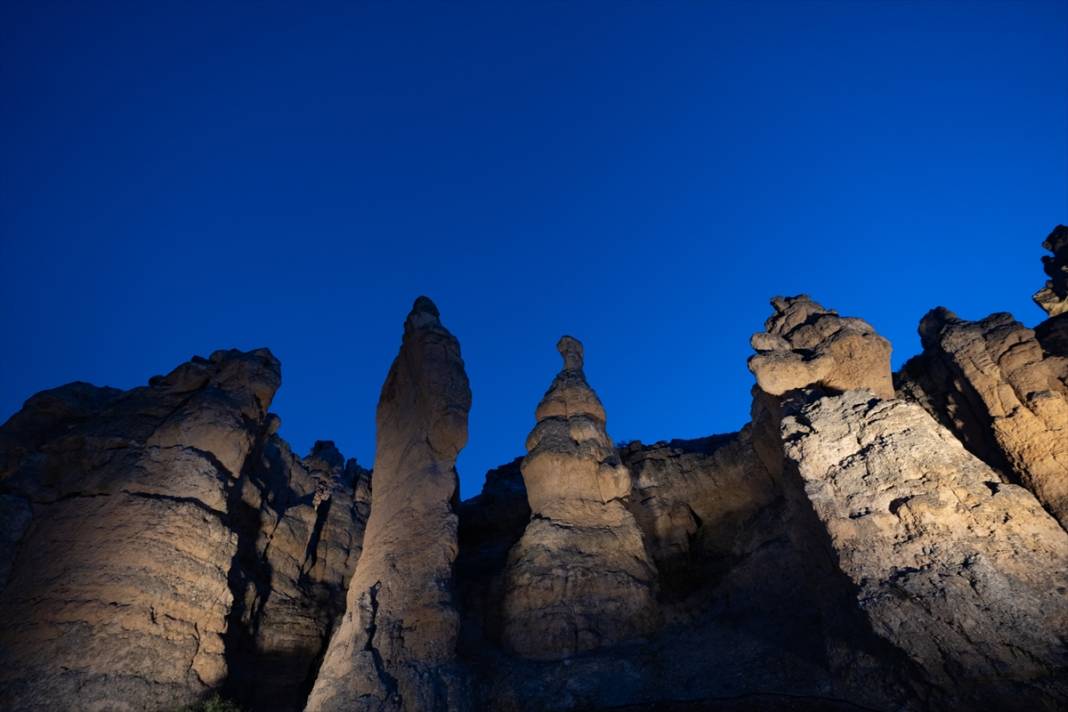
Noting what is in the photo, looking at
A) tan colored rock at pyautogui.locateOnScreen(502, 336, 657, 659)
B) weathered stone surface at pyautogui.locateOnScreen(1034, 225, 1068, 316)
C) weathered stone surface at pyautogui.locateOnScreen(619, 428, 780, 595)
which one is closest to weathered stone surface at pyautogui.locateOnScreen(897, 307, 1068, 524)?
weathered stone surface at pyautogui.locateOnScreen(619, 428, 780, 595)

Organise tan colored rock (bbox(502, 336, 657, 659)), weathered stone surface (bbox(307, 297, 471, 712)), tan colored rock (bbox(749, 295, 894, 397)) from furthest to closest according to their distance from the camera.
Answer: tan colored rock (bbox(749, 295, 894, 397)), tan colored rock (bbox(502, 336, 657, 659)), weathered stone surface (bbox(307, 297, 471, 712))

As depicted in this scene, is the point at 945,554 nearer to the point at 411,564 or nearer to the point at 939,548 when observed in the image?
the point at 939,548

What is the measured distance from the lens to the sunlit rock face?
40.2 feet

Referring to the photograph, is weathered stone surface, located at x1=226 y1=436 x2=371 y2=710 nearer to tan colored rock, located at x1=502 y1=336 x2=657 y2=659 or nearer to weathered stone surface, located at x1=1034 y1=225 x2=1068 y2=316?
tan colored rock, located at x1=502 y1=336 x2=657 y2=659

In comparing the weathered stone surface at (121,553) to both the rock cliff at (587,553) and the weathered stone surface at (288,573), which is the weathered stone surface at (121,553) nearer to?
the rock cliff at (587,553)

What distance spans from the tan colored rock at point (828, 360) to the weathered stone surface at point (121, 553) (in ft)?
56.8

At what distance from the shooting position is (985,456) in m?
16.8

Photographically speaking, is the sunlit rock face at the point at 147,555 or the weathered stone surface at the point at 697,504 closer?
the sunlit rock face at the point at 147,555

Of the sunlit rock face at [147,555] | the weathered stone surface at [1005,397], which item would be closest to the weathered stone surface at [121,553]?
the sunlit rock face at [147,555]

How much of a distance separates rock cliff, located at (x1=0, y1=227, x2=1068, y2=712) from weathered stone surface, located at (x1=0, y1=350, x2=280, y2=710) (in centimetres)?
6

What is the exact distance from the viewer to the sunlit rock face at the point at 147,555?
40.2 ft

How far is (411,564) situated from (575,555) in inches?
203

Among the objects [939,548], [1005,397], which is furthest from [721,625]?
[1005,397]

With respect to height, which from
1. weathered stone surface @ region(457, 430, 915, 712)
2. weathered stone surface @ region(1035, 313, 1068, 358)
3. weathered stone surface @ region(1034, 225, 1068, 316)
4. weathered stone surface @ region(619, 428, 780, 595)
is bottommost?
weathered stone surface @ region(457, 430, 915, 712)
